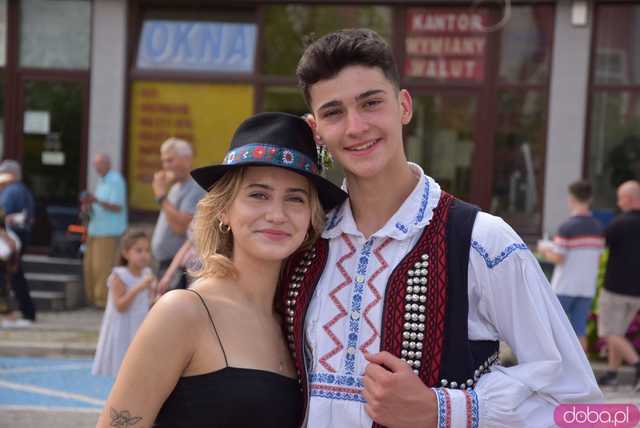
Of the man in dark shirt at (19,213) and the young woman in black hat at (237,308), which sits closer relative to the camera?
the young woman in black hat at (237,308)

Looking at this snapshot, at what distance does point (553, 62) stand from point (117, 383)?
1004 centimetres

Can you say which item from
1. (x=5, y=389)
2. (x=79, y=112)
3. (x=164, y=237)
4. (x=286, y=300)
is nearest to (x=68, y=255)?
(x=79, y=112)

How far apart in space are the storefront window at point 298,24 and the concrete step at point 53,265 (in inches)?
140

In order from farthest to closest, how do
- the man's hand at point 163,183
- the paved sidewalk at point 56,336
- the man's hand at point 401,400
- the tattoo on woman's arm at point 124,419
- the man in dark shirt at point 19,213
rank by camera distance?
1. the man in dark shirt at point 19,213
2. the paved sidewalk at point 56,336
3. the man's hand at point 163,183
4. the tattoo on woman's arm at point 124,419
5. the man's hand at point 401,400

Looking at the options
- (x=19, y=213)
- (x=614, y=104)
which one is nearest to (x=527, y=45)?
(x=614, y=104)

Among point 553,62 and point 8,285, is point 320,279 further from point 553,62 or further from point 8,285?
point 553,62

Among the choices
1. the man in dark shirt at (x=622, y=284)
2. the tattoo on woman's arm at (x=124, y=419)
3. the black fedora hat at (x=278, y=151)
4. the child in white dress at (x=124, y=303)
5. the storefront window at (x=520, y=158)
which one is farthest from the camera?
the storefront window at (x=520, y=158)

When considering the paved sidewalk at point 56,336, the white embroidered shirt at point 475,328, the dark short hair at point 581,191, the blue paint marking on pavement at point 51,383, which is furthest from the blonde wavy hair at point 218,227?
the paved sidewalk at point 56,336

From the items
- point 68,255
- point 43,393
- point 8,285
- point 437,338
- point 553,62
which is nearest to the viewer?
point 437,338

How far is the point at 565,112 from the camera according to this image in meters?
11.8

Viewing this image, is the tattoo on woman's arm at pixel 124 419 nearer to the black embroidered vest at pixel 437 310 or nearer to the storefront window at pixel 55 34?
the black embroidered vest at pixel 437 310

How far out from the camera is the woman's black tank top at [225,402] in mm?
2674

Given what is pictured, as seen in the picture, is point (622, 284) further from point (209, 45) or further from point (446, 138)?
point (209, 45)

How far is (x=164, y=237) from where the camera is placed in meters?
7.52
